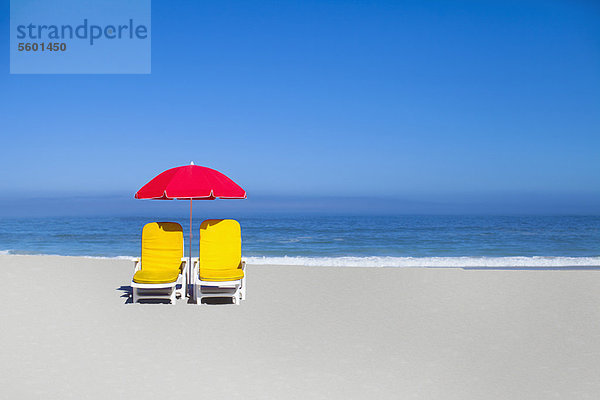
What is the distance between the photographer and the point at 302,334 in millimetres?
5242

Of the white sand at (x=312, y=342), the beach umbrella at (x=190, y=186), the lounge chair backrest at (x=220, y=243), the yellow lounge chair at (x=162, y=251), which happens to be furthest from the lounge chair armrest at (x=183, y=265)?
the beach umbrella at (x=190, y=186)

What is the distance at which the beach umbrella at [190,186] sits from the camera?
6691 mm

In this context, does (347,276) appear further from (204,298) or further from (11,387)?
(11,387)

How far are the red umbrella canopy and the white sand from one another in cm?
165

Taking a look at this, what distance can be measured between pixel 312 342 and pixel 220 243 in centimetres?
281

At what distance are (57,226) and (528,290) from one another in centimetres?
3255

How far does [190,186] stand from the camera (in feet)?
22.3

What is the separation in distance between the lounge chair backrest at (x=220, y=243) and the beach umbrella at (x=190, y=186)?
0.49 m

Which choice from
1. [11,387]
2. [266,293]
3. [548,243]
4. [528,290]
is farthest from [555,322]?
[548,243]

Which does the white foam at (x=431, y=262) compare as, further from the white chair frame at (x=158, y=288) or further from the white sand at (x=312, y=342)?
the white chair frame at (x=158, y=288)

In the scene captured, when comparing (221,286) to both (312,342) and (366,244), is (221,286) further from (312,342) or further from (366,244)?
(366,244)

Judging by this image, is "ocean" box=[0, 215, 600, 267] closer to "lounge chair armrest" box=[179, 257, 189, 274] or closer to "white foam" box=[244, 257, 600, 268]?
"white foam" box=[244, 257, 600, 268]

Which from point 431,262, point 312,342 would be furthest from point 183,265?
point 431,262

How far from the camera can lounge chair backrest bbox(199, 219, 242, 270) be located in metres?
7.14
